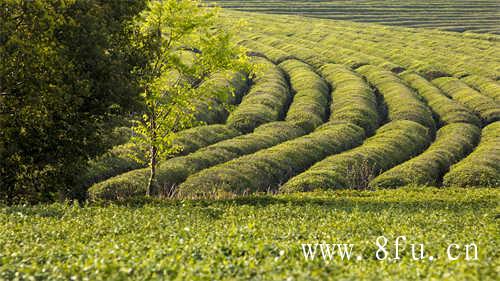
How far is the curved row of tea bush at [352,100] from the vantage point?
173ft

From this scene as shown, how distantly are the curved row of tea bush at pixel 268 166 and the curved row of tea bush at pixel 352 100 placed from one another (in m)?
4.90

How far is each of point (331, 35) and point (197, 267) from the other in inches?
4451

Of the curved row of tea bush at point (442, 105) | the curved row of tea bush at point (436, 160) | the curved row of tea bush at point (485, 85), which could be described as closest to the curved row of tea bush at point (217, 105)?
the curved row of tea bush at point (436, 160)

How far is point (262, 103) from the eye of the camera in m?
56.9

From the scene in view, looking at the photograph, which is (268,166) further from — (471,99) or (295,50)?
(295,50)

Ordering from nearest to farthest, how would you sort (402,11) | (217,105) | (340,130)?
1. (340,130)
2. (217,105)
3. (402,11)

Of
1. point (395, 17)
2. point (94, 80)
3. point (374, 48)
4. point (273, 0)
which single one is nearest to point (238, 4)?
point (273, 0)

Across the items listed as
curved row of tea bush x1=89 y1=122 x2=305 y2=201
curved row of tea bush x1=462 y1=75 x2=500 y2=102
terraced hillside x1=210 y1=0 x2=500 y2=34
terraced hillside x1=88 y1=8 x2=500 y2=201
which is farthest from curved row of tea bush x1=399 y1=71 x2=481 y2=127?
terraced hillside x1=210 y1=0 x2=500 y2=34

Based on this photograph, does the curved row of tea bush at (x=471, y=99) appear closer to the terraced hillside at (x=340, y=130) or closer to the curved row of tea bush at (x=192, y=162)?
the terraced hillside at (x=340, y=130)

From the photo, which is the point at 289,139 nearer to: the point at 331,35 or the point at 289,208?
the point at 289,208

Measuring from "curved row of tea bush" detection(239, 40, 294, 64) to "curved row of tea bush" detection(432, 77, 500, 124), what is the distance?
2508cm

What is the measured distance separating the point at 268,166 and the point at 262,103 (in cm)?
2139

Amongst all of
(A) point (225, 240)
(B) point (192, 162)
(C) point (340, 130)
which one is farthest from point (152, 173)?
(C) point (340, 130)

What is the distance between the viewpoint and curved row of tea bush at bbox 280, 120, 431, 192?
33.6 metres
